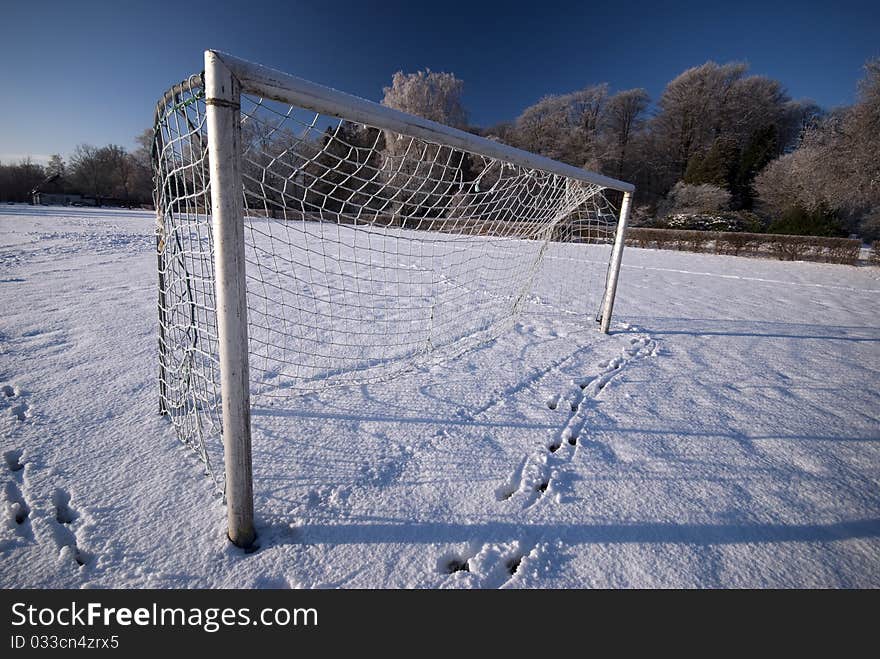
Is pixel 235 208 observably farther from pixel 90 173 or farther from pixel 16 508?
pixel 90 173

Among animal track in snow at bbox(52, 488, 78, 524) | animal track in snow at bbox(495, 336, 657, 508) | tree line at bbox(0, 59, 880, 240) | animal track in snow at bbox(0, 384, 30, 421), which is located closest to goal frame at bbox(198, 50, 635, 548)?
animal track in snow at bbox(52, 488, 78, 524)

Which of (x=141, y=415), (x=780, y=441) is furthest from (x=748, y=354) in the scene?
(x=141, y=415)

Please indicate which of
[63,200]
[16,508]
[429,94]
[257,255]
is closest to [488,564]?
[16,508]

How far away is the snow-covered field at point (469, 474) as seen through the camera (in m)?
1.26

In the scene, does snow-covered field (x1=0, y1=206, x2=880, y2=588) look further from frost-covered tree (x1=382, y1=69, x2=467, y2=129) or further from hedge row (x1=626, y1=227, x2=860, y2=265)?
frost-covered tree (x1=382, y1=69, x2=467, y2=129)

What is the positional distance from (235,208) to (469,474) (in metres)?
1.45

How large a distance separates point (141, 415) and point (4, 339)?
190 centimetres

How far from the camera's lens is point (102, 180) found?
38594 mm

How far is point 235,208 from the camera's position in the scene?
3.50 ft

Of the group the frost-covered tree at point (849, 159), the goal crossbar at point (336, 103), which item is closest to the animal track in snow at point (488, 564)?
the goal crossbar at point (336, 103)

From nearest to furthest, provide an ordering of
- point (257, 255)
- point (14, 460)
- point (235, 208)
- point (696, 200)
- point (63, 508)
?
point (235, 208) < point (63, 508) < point (14, 460) < point (257, 255) < point (696, 200)

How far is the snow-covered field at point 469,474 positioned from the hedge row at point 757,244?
12143 mm

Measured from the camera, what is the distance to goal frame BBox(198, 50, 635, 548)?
100 cm
